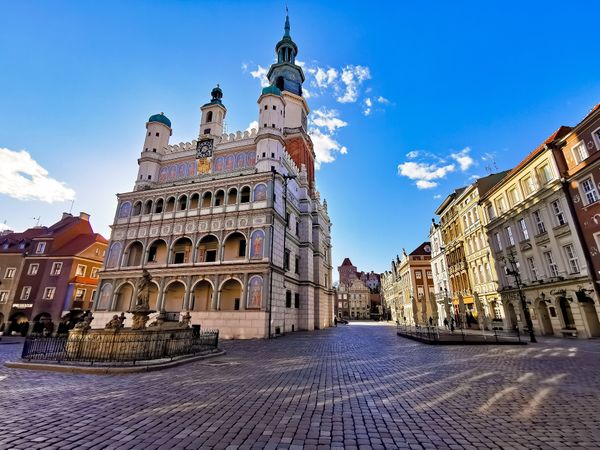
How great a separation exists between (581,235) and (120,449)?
89.7 ft

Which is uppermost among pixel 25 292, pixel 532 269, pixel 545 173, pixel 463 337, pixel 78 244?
pixel 545 173

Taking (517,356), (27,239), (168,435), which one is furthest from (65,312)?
(517,356)

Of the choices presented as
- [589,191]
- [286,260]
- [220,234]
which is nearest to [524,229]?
[589,191]

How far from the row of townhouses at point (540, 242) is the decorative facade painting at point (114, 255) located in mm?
32378

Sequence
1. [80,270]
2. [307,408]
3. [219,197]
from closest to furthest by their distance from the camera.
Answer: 1. [307,408]
2. [219,197]
3. [80,270]

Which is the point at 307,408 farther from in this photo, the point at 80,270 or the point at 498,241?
the point at 80,270

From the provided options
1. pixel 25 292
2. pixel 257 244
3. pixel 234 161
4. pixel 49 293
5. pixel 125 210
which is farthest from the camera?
pixel 25 292

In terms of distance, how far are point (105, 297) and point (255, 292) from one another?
59.0 feet

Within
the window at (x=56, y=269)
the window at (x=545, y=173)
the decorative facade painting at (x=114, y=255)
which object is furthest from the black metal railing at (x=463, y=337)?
the window at (x=56, y=269)

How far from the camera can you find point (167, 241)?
99.9ft

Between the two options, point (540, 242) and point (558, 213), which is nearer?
point (558, 213)

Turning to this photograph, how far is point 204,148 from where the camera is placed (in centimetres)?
3606

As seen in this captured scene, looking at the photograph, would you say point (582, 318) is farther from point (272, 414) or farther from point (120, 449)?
point (120, 449)

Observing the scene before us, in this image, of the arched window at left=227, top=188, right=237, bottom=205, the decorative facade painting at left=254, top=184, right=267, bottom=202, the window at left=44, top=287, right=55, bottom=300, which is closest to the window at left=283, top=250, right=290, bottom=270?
the decorative facade painting at left=254, top=184, right=267, bottom=202
